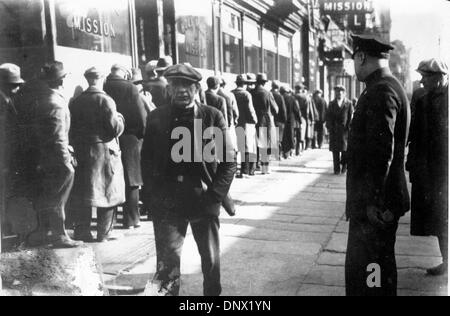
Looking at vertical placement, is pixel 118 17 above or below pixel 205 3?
below

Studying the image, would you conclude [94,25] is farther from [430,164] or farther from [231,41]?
[231,41]

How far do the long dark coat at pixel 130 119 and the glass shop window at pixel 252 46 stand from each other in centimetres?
515

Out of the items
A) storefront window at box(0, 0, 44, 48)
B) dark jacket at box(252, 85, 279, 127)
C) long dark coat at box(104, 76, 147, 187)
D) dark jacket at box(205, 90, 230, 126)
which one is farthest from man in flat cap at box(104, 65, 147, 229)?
dark jacket at box(252, 85, 279, 127)

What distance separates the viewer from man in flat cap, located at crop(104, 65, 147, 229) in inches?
207

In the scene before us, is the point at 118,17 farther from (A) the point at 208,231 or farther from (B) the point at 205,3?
(A) the point at 208,231

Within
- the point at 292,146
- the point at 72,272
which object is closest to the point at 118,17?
the point at 72,272

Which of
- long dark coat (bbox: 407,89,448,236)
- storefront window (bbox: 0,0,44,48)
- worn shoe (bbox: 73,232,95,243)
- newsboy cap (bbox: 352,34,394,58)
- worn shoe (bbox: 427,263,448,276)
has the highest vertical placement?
storefront window (bbox: 0,0,44,48)

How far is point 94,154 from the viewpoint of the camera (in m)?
4.80

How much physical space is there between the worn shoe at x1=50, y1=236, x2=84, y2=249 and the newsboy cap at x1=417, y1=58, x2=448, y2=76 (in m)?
3.31

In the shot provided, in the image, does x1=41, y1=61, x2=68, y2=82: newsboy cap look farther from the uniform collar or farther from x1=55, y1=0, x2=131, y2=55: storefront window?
the uniform collar

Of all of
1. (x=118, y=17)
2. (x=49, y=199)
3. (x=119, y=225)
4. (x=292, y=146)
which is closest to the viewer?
(x=49, y=199)
